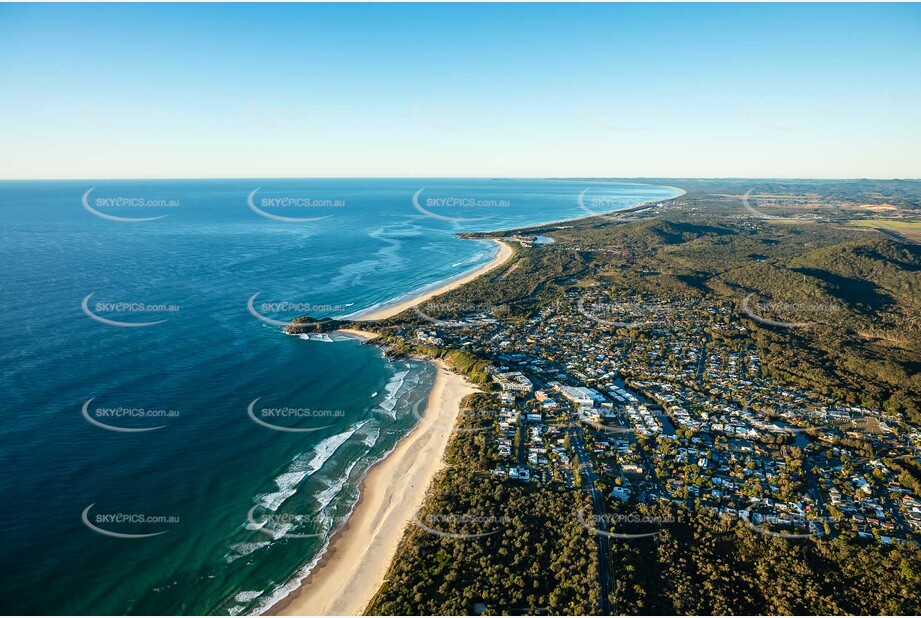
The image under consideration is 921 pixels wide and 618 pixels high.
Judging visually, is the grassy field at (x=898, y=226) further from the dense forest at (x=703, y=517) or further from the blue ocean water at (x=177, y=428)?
the blue ocean water at (x=177, y=428)

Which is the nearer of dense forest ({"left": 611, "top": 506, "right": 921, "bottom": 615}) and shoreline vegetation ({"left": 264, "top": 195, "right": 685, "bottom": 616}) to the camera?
dense forest ({"left": 611, "top": 506, "right": 921, "bottom": 615})

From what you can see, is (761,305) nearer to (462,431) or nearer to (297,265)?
(462,431)

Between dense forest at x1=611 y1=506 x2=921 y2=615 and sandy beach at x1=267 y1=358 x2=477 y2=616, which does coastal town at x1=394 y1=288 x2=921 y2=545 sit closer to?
dense forest at x1=611 y1=506 x2=921 y2=615

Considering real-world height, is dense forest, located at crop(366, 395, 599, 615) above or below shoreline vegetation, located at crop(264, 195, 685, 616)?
above

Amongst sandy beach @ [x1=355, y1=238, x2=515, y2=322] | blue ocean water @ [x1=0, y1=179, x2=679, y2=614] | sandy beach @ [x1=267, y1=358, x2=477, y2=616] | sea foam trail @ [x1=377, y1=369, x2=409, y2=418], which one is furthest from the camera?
sandy beach @ [x1=355, y1=238, x2=515, y2=322]

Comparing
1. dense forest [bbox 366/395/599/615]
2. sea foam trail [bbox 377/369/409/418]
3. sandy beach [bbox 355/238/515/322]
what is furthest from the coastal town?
sandy beach [bbox 355/238/515/322]

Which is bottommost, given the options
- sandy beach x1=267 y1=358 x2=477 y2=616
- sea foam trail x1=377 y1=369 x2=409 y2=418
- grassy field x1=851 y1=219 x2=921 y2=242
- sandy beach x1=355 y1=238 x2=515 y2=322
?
sandy beach x1=267 y1=358 x2=477 y2=616

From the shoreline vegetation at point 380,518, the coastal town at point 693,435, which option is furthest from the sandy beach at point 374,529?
the coastal town at point 693,435

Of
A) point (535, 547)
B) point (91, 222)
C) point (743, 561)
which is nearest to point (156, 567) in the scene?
point (535, 547)
